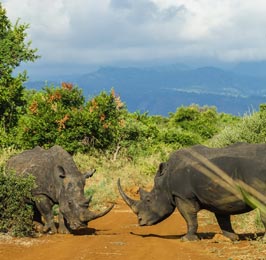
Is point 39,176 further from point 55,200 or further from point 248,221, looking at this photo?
point 248,221

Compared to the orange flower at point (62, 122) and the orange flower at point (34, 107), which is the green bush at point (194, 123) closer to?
the orange flower at point (62, 122)

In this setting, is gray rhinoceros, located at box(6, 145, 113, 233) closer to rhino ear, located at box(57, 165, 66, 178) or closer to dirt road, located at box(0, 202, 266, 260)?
rhino ear, located at box(57, 165, 66, 178)

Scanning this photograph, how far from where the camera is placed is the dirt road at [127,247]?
7898mm

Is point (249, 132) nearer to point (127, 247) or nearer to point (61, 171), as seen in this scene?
point (61, 171)

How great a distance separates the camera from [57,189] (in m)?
10.6

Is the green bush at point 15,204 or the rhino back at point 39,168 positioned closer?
the green bush at point 15,204

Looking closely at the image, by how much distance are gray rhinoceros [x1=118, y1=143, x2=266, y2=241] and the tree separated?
13914 millimetres

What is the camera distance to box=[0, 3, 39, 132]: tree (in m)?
23.3

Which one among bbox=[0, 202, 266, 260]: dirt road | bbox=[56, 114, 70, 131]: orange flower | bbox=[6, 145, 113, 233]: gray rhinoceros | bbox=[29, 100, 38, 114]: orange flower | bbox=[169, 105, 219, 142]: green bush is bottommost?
bbox=[0, 202, 266, 260]: dirt road

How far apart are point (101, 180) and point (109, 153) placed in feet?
12.4

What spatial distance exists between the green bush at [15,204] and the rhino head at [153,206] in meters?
1.82

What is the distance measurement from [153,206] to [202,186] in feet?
4.69

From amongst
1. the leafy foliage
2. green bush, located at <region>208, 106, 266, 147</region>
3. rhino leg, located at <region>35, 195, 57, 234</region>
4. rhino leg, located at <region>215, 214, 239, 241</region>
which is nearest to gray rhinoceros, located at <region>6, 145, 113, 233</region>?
rhino leg, located at <region>35, 195, 57, 234</region>

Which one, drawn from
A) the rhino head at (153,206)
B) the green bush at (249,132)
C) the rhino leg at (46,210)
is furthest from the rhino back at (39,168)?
the green bush at (249,132)
